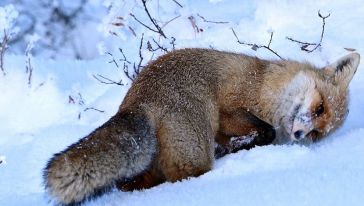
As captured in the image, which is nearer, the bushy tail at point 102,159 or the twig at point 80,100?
the bushy tail at point 102,159

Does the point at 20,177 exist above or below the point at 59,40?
below

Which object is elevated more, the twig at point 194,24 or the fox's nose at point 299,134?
the twig at point 194,24

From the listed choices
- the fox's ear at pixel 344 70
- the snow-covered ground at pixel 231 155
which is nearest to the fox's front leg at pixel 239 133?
the snow-covered ground at pixel 231 155

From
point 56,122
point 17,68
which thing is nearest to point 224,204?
point 56,122

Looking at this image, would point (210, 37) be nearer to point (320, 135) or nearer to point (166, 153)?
point (320, 135)

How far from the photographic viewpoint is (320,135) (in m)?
5.39

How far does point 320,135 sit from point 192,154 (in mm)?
1255

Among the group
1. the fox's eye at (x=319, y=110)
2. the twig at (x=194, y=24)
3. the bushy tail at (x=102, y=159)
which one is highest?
the twig at (x=194, y=24)

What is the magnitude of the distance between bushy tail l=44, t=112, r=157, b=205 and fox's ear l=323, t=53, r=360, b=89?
1947 mm

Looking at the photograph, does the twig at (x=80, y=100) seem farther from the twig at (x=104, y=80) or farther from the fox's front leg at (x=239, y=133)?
the fox's front leg at (x=239, y=133)

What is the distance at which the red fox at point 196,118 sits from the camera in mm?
4184

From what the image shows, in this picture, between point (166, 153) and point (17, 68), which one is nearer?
point (166, 153)

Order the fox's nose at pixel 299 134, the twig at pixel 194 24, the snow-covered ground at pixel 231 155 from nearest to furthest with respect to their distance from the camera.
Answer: the snow-covered ground at pixel 231 155 → the fox's nose at pixel 299 134 → the twig at pixel 194 24


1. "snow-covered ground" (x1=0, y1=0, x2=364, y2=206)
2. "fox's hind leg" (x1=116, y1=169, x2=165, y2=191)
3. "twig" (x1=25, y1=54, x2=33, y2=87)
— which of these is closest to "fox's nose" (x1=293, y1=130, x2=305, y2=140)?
"snow-covered ground" (x1=0, y1=0, x2=364, y2=206)
